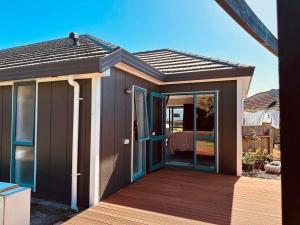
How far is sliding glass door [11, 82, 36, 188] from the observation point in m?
4.71

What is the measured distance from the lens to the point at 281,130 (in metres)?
1.05

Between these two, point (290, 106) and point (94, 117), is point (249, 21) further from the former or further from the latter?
point (94, 117)

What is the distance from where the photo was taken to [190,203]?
4078 millimetres

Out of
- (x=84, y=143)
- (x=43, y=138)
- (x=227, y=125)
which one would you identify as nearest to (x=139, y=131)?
(x=84, y=143)

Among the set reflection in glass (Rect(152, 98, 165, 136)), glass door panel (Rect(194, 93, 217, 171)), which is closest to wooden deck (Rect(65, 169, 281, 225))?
glass door panel (Rect(194, 93, 217, 171))

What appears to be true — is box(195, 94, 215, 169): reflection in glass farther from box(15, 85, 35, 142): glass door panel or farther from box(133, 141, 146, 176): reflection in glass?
box(15, 85, 35, 142): glass door panel

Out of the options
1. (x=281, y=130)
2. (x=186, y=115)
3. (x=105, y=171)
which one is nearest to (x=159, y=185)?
(x=105, y=171)

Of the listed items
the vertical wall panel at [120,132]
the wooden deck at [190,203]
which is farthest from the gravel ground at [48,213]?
the vertical wall panel at [120,132]

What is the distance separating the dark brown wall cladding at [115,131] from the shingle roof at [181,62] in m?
2.01

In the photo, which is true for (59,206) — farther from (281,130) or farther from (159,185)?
(281,130)

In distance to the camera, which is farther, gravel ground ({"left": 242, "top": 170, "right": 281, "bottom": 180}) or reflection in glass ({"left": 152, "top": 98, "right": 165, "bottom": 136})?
reflection in glass ({"left": 152, "top": 98, "right": 165, "bottom": 136})

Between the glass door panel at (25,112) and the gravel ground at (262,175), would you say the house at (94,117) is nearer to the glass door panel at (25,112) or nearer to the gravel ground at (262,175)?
the glass door panel at (25,112)

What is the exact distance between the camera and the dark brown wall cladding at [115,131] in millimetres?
4305

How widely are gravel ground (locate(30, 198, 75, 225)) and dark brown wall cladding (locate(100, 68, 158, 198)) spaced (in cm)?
69
